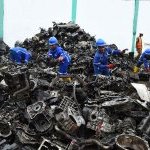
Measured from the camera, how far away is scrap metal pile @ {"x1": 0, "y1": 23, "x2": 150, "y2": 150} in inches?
249

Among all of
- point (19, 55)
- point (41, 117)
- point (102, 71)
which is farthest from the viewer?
point (19, 55)

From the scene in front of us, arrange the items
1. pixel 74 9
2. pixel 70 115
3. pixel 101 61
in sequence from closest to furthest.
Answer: pixel 70 115 < pixel 101 61 < pixel 74 9

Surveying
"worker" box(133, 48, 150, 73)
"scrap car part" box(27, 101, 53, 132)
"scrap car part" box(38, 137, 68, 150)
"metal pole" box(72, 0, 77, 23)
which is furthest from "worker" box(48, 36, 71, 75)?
"metal pole" box(72, 0, 77, 23)

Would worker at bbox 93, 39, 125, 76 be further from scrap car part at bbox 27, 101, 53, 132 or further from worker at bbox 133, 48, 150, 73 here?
scrap car part at bbox 27, 101, 53, 132

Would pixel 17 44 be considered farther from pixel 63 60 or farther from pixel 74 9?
pixel 63 60

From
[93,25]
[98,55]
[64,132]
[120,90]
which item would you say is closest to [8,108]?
[64,132]

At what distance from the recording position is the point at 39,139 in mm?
6617

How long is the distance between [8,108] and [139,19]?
1463cm

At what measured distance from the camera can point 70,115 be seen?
265 inches

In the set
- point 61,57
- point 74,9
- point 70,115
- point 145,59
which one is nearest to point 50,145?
point 70,115

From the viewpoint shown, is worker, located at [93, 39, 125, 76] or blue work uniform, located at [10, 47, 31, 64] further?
blue work uniform, located at [10, 47, 31, 64]

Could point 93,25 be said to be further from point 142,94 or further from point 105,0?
point 142,94

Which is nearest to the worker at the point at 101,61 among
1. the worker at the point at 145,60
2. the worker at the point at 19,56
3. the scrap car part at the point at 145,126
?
the worker at the point at 145,60

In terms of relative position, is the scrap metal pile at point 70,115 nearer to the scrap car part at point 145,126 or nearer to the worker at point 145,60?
the scrap car part at point 145,126
